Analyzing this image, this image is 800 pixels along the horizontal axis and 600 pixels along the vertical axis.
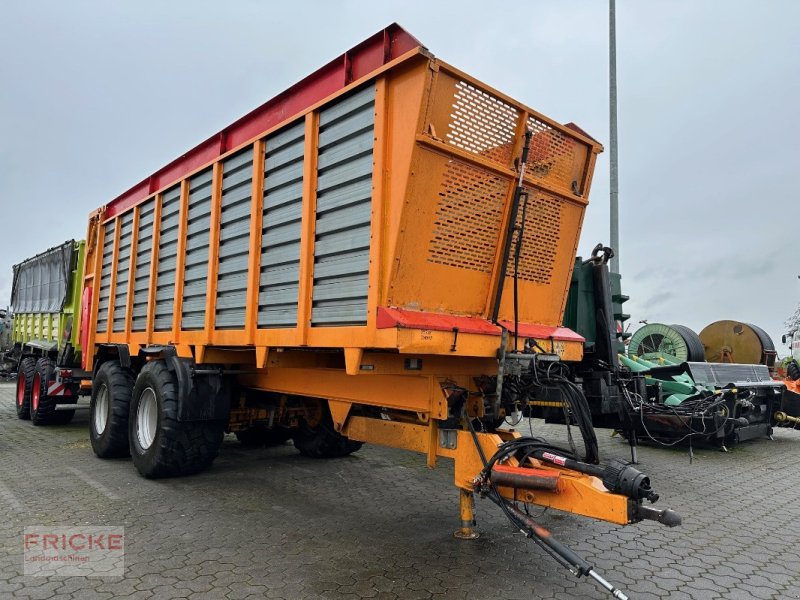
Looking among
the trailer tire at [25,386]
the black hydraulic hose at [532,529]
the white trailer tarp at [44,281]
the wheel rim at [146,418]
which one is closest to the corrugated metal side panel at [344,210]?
the black hydraulic hose at [532,529]

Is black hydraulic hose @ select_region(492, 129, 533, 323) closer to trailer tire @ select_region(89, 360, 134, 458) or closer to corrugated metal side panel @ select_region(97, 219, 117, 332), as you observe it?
trailer tire @ select_region(89, 360, 134, 458)

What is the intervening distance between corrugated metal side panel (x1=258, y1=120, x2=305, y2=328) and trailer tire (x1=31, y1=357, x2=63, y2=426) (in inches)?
258

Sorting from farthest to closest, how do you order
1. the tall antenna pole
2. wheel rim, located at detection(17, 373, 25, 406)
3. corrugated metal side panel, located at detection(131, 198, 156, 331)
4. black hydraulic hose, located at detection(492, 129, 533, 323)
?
wheel rim, located at detection(17, 373, 25, 406), the tall antenna pole, corrugated metal side panel, located at detection(131, 198, 156, 331), black hydraulic hose, located at detection(492, 129, 533, 323)

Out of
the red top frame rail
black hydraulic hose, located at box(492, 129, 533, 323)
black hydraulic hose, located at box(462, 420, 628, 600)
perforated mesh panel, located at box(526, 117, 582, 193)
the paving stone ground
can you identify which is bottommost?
the paving stone ground

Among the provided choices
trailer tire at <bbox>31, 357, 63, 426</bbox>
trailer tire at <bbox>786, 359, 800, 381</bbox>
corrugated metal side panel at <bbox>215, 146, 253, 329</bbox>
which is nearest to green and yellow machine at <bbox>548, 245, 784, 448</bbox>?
trailer tire at <bbox>786, 359, 800, 381</bbox>

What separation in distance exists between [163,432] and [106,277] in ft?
10.3

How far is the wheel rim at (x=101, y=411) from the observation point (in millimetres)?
6809

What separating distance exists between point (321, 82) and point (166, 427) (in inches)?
136

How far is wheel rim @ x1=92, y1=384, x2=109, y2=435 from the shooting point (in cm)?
681

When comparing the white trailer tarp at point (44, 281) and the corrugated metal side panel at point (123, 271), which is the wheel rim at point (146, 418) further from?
the white trailer tarp at point (44, 281)

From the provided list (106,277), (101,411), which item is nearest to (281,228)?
(101,411)

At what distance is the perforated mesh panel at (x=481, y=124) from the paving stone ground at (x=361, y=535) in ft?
8.69

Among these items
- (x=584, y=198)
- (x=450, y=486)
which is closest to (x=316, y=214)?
(x=584, y=198)

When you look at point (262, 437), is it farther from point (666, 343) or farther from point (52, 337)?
point (666, 343)
